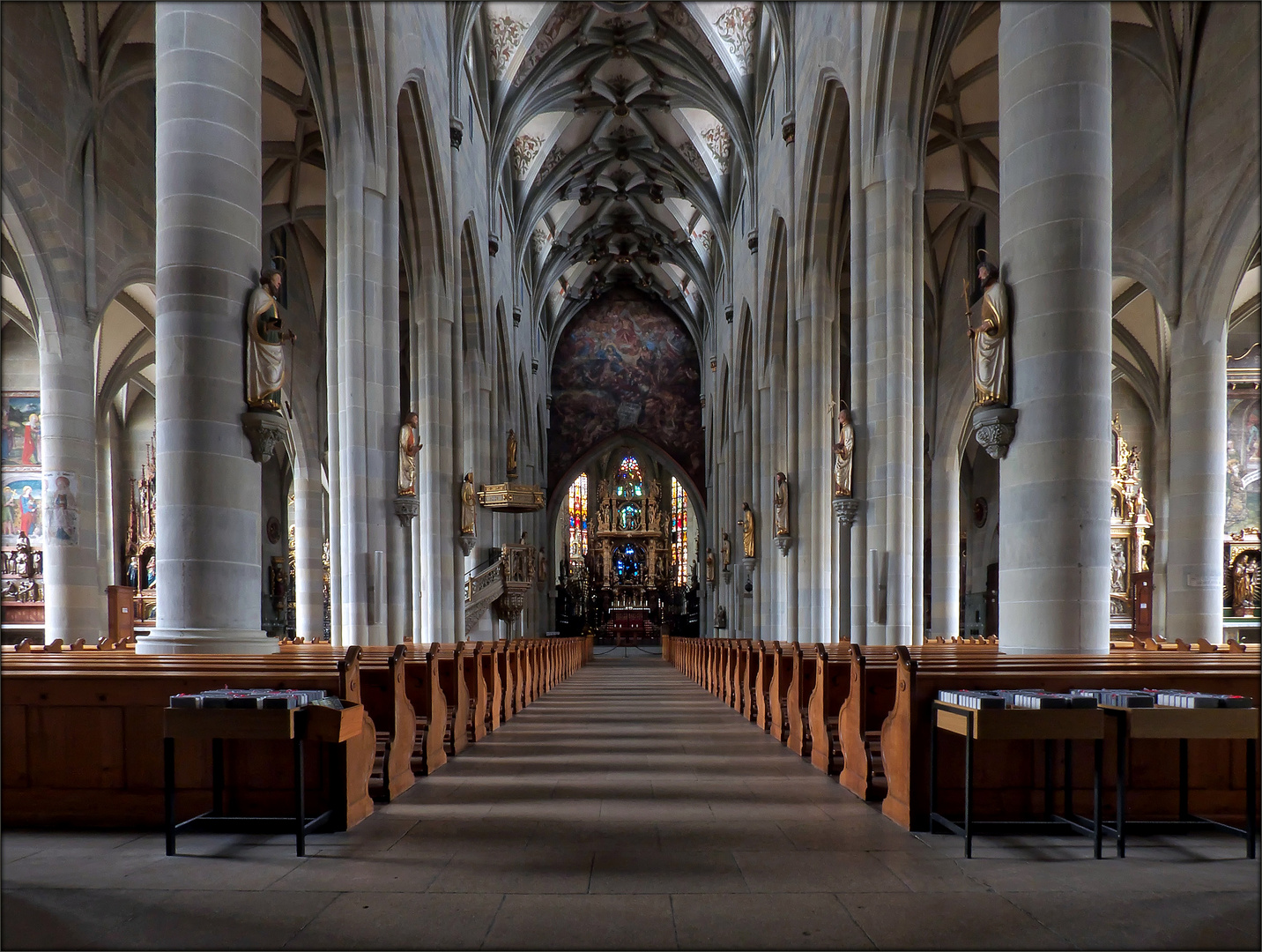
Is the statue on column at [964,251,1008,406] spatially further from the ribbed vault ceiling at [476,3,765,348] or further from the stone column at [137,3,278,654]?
the ribbed vault ceiling at [476,3,765,348]

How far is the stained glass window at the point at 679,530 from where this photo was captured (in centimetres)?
4378

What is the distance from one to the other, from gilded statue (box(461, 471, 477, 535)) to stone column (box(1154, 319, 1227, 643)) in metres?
11.4

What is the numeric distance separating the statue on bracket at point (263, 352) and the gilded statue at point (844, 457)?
25.0 feet

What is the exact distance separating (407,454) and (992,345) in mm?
8048

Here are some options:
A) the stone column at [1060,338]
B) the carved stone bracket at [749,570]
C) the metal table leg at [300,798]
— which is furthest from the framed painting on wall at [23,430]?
the stone column at [1060,338]

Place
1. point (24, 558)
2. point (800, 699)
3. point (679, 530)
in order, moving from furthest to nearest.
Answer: point (679, 530), point (24, 558), point (800, 699)

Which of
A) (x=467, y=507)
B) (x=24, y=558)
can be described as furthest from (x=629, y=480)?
(x=24, y=558)

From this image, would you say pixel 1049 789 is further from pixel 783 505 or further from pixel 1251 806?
pixel 783 505

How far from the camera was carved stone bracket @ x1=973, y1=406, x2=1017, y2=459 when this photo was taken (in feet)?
23.1

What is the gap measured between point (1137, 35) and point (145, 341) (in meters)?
20.2

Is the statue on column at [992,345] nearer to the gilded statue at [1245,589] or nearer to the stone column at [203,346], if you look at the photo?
the stone column at [203,346]

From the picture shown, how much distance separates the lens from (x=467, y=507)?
→ 17859 millimetres

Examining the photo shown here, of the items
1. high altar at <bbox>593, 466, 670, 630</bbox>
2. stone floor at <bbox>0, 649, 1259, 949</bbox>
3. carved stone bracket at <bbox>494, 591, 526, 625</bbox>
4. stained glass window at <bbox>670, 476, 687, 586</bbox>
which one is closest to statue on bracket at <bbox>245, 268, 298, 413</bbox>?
stone floor at <bbox>0, 649, 1259, 949</bbox>

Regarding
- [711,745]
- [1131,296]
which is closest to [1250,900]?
[711,745]
